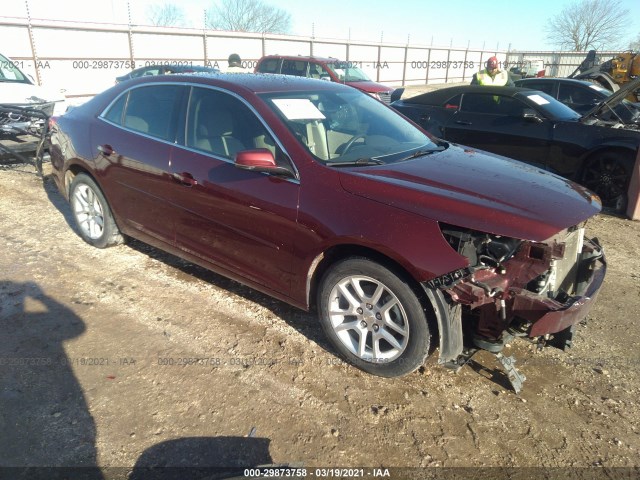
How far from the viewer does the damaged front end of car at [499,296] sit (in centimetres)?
256

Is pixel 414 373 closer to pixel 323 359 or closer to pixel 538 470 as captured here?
pixel 323 359

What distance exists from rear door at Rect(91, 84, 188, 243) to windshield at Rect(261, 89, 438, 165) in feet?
3.20

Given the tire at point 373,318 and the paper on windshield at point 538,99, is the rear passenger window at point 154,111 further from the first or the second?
the paper on windshield at point 538,99

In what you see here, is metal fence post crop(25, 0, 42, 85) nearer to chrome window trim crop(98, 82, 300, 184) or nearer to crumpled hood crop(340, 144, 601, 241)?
chrome window trim crop(98, 82, 300, 184)

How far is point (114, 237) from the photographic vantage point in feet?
15.5

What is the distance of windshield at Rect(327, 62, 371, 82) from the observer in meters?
14.8

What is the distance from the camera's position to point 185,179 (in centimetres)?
363

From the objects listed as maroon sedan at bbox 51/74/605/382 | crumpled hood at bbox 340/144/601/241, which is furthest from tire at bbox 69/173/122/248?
crumpled hood at bbox 340/144/601/241

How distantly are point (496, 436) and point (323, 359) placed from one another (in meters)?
1.14

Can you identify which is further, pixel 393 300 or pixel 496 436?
pixel 393 300

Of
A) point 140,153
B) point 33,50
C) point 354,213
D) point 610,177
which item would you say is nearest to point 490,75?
point 610,177

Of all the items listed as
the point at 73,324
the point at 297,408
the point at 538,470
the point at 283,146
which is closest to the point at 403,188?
the point at 283,146

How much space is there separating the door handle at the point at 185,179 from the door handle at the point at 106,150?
3.14ft

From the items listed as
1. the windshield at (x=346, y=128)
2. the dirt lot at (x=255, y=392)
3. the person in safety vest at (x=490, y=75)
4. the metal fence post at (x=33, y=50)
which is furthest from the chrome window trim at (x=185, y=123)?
the metal fence post at (x=33, y=50)
